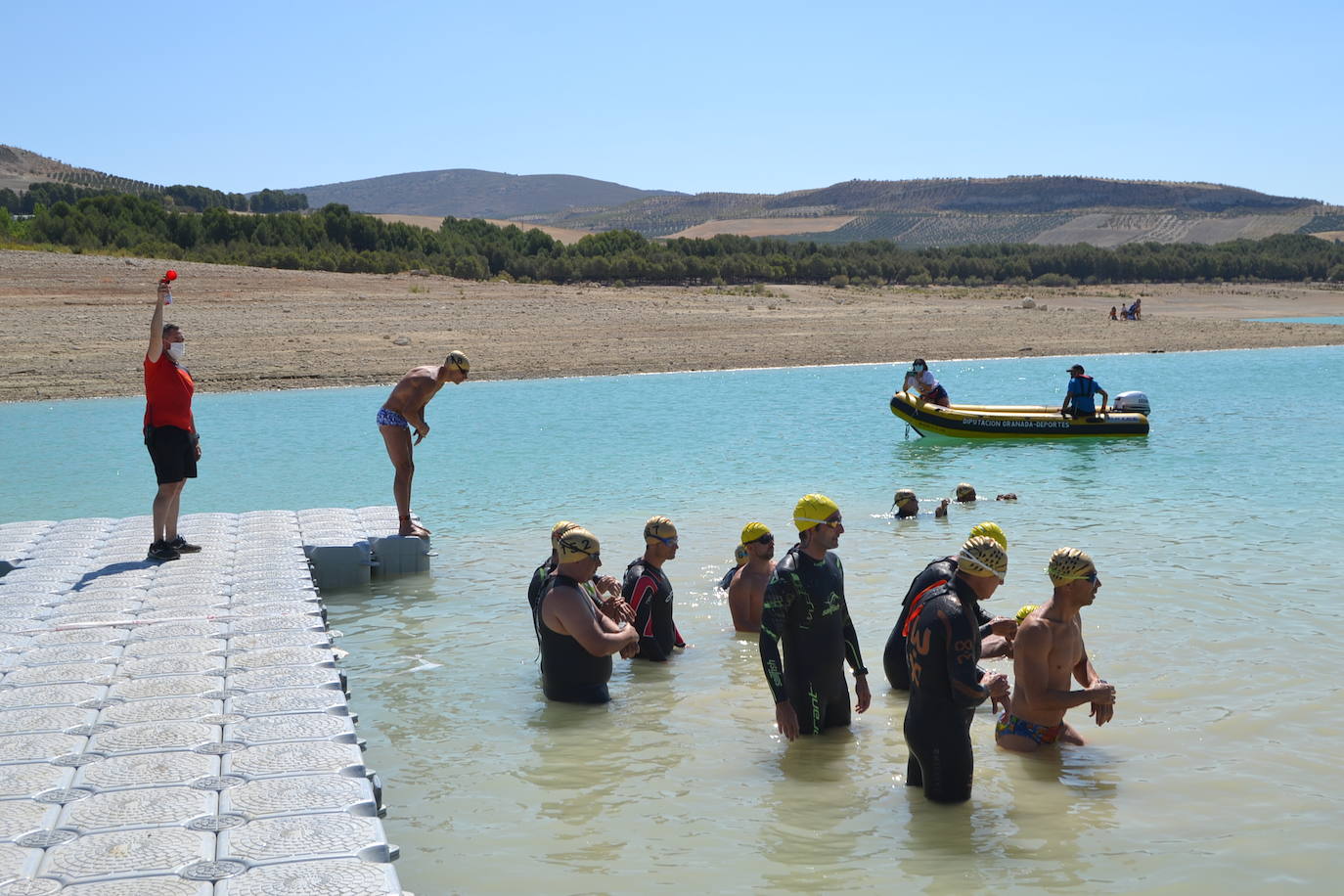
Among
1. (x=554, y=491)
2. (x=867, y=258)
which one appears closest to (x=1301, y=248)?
(x=867, y=258)

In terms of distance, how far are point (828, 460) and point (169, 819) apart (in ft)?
47.6

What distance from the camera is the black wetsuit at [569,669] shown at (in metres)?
7.21

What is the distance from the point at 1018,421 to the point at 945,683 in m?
15.8

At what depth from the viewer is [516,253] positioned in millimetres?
51406

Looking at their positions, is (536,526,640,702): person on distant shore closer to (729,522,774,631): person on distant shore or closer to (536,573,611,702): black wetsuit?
(536,573,611,702): black wetsuit

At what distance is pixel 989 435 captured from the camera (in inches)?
810

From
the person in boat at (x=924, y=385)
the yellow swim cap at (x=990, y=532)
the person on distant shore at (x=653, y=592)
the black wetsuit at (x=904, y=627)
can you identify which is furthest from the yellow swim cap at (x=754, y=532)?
the person in boat at (x=924, y=385)

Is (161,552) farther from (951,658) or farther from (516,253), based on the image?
(516,253)

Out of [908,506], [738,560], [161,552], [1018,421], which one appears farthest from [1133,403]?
[161,552]

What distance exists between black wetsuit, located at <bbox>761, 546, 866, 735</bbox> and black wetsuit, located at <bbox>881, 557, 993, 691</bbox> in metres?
0.42

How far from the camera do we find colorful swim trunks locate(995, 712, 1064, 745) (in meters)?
6.45

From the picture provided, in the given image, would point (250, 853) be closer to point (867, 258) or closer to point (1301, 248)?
point (867, 258)

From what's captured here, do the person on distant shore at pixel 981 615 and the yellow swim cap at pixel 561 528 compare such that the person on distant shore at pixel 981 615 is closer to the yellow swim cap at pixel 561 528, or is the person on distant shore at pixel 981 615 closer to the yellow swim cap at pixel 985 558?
the yellow swim cap at pixel 985 558

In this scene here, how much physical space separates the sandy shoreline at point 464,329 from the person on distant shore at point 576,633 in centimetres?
2000
